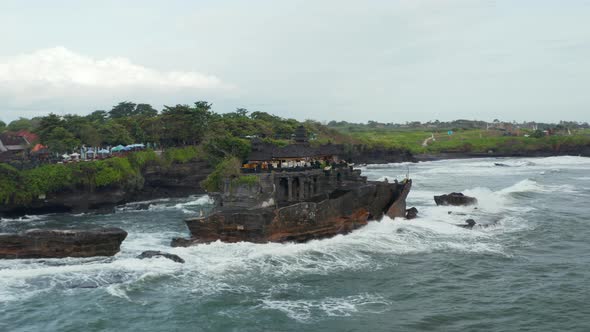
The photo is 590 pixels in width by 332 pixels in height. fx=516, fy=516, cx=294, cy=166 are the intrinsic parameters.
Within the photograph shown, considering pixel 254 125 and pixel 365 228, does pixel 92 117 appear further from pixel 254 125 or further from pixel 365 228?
pixel 365 228

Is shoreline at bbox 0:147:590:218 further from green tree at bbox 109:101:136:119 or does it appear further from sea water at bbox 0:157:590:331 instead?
green tree at bbox 109:101:136:119

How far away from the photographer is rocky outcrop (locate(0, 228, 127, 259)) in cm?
3412

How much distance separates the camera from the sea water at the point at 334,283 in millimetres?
24000

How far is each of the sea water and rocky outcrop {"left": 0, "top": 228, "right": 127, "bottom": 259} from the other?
0.98 meters

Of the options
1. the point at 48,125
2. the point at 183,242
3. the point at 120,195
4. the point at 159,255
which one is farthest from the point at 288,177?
the point at 48,125

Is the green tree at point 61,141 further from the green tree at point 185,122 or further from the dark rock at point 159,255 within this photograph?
the dark rock at point 159,255

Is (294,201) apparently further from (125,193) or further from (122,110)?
(122,110)

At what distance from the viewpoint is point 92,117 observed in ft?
364

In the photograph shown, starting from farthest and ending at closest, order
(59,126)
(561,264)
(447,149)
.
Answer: (447,149) → (59,126) → (561,264)

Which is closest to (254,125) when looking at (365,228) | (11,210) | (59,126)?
(59,126)

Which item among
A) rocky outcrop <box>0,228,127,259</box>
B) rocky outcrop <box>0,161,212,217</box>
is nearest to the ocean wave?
rocky outcrop <box>0,228,127,259</box>

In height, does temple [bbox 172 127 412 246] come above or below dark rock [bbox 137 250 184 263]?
Result: above

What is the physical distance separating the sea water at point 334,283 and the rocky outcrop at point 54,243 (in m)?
0.98

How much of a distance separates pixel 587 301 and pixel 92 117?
4109 inches
